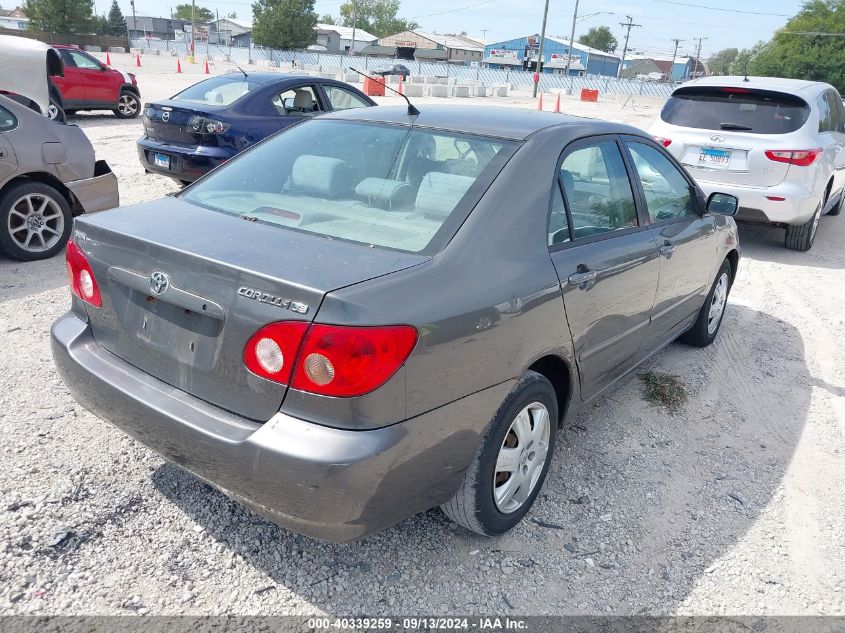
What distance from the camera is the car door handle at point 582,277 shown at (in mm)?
2906

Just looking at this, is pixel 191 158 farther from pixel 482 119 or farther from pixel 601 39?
pixel 601 39

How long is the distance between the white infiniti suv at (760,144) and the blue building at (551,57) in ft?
268

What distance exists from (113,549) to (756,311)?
5468mm

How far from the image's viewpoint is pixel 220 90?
859 cm

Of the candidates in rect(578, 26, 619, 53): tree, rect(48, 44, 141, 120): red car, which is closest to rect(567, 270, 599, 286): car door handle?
rect(48, 44, 141, 120): red car

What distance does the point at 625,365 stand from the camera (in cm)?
370

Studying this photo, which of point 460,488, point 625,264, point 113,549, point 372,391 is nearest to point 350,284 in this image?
point 372,391

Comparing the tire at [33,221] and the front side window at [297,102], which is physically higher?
the front side window at [297,102]

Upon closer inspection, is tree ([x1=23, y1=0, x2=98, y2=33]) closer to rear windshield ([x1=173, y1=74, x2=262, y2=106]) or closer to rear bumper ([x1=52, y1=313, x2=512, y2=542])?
rear windshield ([x1=173, y1=74, x2=262, y2=106])

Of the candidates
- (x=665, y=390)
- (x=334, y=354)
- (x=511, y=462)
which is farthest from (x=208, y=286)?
(x=665, y=390)

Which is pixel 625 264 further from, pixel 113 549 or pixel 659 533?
pixel 113 549

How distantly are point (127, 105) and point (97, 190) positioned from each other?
1156cm

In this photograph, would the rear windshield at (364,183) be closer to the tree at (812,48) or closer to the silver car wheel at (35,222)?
the silver car wheel at (35,222)

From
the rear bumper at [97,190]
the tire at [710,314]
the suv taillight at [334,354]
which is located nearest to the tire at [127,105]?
the rear bumper at [97,190]
